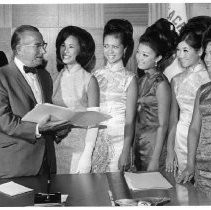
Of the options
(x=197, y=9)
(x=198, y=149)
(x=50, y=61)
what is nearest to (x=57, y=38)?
(x=50, y=61)

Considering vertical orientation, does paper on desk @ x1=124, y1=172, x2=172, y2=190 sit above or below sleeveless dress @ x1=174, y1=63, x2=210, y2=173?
below

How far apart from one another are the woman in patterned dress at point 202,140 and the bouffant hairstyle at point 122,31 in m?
0.71

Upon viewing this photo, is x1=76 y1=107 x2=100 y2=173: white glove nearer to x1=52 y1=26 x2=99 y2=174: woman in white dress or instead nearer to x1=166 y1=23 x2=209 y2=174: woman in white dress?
x1=52 y1=26 x2=99 y2=174: woman in white dress

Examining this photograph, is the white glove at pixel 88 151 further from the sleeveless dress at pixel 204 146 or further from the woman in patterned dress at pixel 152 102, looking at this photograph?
the sleeveless dress at pixel 204 146

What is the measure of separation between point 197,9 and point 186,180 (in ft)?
4.84

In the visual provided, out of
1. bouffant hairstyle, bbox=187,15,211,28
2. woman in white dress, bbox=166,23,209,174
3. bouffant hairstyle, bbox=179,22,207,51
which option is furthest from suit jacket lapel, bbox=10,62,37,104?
bouffant hairstyle, bbox=187,15,211,28

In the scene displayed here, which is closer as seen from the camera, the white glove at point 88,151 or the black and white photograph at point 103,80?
the black and white photograph at point 103,80

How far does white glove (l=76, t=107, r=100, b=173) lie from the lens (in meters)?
2.65

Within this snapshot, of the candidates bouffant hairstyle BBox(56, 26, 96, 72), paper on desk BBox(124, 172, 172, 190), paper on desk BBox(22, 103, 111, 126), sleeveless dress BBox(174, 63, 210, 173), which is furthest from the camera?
bouffant hairstyle BBox(56, 26, 96, 72)

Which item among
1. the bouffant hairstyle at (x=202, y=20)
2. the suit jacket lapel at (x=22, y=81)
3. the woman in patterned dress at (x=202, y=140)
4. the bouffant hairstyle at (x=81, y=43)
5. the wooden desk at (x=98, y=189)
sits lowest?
the wooden desk at (x=98, y=189)

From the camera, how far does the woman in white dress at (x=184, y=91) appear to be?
274cm

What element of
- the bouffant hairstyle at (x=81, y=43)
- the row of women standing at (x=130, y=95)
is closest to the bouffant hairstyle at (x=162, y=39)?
the row of women standing at (x=130, y=95)

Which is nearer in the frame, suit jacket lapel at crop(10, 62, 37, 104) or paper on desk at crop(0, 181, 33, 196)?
paper on desk at crop(0, 181, 33, 196)

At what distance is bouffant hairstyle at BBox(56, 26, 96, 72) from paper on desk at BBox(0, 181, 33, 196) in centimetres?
115
